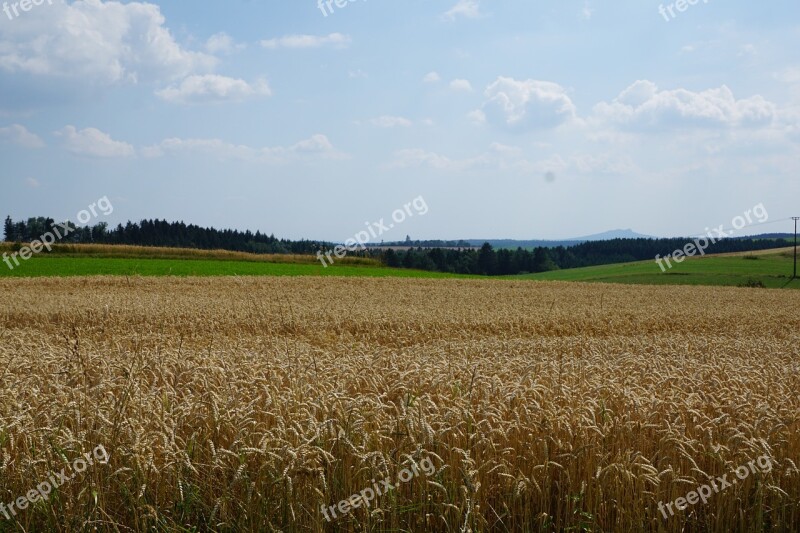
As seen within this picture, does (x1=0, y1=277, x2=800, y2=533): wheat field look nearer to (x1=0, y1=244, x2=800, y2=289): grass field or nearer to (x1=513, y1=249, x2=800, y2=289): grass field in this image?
(x1=0, y1=244, x2=800, y2=289): grass field

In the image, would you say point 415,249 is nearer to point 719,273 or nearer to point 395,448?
point 719,273

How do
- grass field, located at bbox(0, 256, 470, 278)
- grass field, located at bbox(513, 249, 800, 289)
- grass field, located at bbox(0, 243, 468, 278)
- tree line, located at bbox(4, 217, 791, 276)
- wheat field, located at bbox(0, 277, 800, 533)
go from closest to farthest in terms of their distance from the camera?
wheat field, located at bbox(0, 277, 800, 533)
grass field, located at bbox(0, 256, 470, 278)
grass field, located at bbox(0, 243, 468, 278)
grass field, located at bbox(513, 249, 800, 289)
tree line, located at bbox(4, 217, 791, 276)

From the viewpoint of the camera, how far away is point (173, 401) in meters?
6.11

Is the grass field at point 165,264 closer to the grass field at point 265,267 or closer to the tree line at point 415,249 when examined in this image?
the grass field at point 265,267

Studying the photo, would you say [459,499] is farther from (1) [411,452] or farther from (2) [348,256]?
(2) [348,256]

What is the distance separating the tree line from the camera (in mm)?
94062

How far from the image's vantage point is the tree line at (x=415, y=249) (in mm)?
94062

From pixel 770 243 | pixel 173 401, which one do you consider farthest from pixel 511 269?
pixel 173 401

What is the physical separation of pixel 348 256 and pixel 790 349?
68.4m

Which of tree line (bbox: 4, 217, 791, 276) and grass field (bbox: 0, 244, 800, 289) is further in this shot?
tree line (bbox: 4, 217, 791, 276)

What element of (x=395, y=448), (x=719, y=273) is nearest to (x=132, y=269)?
(x=395, y=448)

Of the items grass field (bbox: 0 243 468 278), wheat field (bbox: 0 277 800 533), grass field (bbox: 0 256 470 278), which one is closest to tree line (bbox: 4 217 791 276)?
grass field (bbox: 0 243 468 278)

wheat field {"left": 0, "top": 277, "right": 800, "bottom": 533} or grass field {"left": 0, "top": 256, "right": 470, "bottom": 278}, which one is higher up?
grass field {"left": 0, "top": 256, "right": 470, "bottom": 278}

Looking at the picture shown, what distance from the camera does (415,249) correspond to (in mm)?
109500
